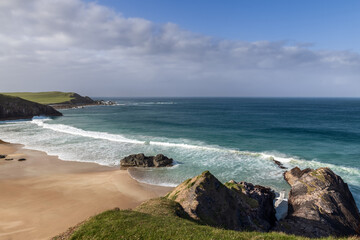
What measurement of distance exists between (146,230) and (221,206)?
7.38 m

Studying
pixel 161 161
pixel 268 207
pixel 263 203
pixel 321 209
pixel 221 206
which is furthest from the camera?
pixel 161 161

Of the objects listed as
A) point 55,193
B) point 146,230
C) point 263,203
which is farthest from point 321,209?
point 55,193

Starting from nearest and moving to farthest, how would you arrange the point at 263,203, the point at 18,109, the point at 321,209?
1. the point at 321,209
2. the point at 263,203
3. the point at 18,109

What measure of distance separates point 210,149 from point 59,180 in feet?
86.5

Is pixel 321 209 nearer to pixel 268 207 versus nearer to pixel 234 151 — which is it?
pixel 268 207

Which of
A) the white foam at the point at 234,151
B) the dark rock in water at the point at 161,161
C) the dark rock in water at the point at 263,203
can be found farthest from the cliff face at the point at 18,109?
the dark rock in water at the point at 263,203

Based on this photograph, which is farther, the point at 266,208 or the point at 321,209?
the point at 266,208

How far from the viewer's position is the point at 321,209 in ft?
57.0

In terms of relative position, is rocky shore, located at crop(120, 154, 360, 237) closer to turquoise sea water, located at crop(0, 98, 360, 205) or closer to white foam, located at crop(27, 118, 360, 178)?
turquoise sea water, located at crop(0, 98, 360, 205)

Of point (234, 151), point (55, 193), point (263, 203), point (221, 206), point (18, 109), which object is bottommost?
point (55, 193)

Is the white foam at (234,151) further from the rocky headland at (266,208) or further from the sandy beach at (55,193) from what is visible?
the sandy beach at (55,193)

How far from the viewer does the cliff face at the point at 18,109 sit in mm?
85831

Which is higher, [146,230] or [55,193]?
[146,230]

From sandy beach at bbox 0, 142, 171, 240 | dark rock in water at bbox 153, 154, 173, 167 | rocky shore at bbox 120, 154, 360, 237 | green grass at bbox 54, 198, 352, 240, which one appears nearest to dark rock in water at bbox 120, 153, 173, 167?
dark rock in water at bbox 153, 154, 173, 167
